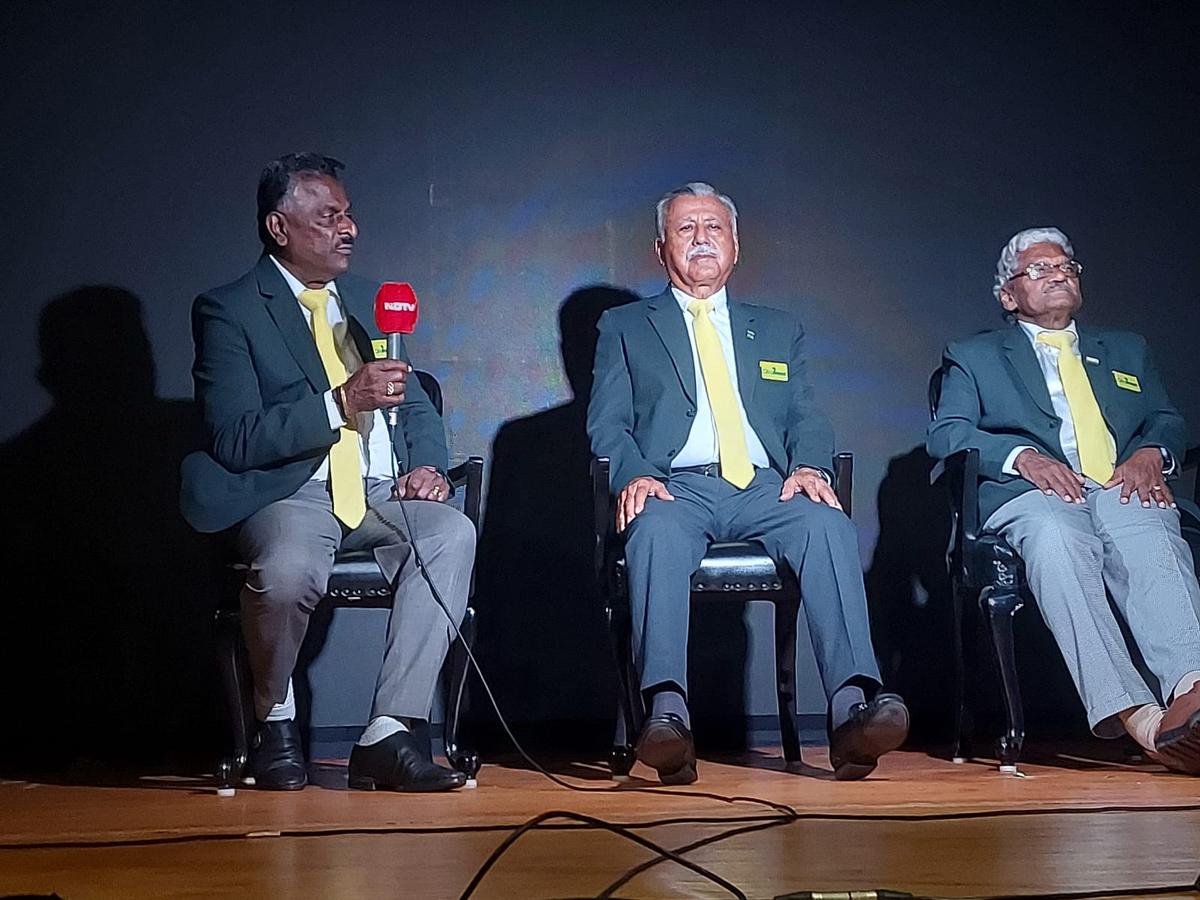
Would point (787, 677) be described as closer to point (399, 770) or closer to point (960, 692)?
point (960, 692)

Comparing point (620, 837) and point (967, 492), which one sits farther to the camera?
point (967, 492)

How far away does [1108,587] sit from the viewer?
11.4 feet

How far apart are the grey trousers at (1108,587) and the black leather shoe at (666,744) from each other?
35.6 inches

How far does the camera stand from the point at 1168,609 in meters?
3.30

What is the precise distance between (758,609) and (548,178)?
4.53 feet

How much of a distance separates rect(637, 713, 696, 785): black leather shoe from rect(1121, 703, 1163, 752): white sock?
97cm

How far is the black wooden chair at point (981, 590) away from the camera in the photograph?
3393 mm

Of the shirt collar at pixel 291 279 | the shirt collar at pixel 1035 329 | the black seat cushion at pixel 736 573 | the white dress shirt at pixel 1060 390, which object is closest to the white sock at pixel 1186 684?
the white dress shirt at pixel 1060 390

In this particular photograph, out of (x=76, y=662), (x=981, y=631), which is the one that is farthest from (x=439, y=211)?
(x=981, y=631)

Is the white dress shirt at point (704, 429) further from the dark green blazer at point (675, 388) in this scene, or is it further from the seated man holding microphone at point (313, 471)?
the seated man holding microphone at point (313, 471)

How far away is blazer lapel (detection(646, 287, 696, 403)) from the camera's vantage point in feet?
12.0

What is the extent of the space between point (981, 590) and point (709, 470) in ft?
2.32

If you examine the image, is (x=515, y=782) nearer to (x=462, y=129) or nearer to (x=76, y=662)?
(x=76, y=662)

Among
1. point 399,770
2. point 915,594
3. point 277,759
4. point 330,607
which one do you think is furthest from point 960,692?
point 277,759
